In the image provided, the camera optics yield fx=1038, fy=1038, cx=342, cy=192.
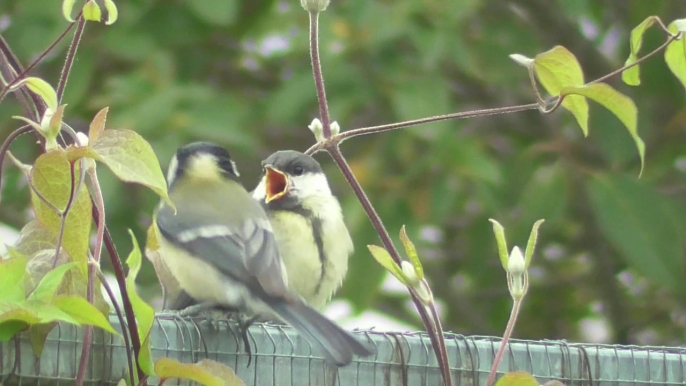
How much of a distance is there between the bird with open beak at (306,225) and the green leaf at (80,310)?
1.16m

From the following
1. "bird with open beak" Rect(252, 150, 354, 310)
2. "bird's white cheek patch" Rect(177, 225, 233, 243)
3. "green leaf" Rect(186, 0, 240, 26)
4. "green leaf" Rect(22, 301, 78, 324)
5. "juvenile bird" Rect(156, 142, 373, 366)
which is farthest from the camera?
"green leaf" Rect(186, 0, 240, 26)

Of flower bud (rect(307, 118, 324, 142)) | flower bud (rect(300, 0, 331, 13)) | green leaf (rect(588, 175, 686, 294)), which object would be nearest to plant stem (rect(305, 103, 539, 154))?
flower bud (rect(307, 118, 324, 142))

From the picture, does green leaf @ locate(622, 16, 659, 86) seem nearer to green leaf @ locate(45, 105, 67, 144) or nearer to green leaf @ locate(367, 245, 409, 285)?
green leaf @ locate(367, 245, 409, 285)

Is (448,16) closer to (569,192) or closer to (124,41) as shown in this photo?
(569,192)

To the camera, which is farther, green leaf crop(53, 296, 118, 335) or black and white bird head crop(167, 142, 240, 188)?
black and white bird head crop(167, 142, 240, 188)

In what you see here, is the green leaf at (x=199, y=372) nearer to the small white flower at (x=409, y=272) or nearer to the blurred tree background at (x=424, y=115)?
the small white flower at (x=409, y=272)

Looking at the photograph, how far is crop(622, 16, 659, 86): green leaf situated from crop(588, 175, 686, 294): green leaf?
1.59m

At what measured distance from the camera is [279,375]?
0.96 m

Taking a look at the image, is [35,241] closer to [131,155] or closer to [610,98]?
[131,155]

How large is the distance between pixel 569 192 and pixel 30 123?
6.81ft

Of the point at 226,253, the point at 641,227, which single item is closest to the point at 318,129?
the point at 226,253

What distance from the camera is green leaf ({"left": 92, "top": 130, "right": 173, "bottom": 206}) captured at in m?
0.80

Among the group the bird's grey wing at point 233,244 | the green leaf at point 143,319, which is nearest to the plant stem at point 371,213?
the green leaf at point 143,319

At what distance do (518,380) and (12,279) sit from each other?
409 mm
